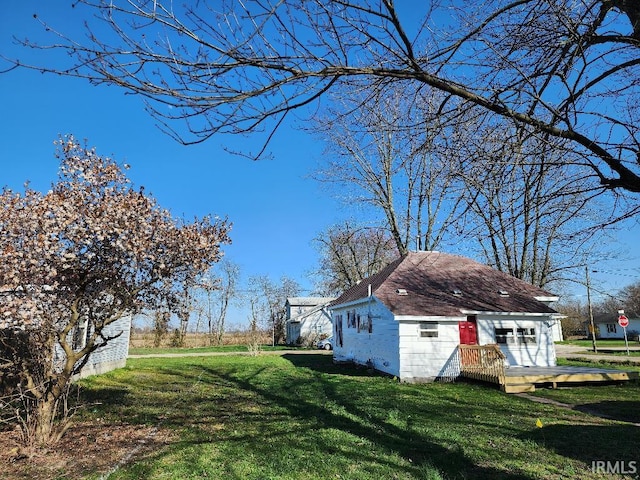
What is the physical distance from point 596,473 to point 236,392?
30.7 feet

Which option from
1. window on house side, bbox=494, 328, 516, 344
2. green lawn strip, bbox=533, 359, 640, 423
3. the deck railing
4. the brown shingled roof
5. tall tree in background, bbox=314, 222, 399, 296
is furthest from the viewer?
tall tree in background, bbox=314, 222, 399, 296

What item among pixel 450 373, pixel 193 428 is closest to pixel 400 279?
pixel 450 373

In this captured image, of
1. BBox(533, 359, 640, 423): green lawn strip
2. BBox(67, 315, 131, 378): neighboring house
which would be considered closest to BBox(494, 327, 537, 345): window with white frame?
BBox(533, 359, 640, 423): green lawn strip

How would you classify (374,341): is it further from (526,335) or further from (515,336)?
(526,335)

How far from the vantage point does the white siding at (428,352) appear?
1477 cm

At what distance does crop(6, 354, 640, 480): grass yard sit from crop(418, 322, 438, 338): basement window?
2.34 m

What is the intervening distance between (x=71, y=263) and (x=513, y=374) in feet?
44.0

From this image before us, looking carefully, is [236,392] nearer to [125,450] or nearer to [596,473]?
[125,450]

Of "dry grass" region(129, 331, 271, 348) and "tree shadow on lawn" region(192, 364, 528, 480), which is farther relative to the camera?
"dry grass" region(129, 331, 271, 348)

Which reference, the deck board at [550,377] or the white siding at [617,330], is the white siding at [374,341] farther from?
the white siding at [617,330]

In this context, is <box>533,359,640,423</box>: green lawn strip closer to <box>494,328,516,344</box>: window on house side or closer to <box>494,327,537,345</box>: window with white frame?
<box>494,327,537,345</box>: window with white frame

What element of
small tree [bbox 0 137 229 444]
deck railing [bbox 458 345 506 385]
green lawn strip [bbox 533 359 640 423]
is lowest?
green lawn strip [bbox 533 359 640 423]

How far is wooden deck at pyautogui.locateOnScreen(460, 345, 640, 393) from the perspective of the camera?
1283 cm

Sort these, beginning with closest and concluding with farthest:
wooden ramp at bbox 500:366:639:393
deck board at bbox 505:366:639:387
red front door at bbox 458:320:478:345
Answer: wooden ramp at bbox 500:366:639:393 < deck board at bbox 505:366:639:387 < red front door at bbox 458:320:478:345
